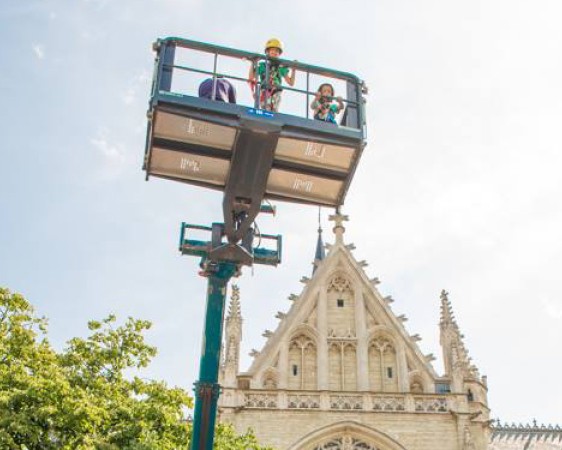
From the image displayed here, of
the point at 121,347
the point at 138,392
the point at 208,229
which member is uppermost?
the point at 121,347

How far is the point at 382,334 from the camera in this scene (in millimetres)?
23953

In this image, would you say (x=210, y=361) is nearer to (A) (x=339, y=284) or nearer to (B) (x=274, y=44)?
(B) (x=274, y=44)

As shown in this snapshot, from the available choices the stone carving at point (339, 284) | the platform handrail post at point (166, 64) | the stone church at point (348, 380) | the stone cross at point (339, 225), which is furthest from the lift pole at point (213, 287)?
the stone cross at point (339, 225)

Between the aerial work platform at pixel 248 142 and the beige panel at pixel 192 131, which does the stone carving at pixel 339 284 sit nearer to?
the aerial work platform at pixel 248 142

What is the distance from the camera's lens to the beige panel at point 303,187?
6.60 m

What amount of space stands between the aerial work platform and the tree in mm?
7951

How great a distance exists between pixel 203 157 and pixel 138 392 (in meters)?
10.6

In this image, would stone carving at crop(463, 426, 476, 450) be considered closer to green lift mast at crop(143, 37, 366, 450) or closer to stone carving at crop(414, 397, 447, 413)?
stone carving at crop(414, 397, 447, 413)

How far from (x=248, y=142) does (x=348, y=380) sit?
17975mm

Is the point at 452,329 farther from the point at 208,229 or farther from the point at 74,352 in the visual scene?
the point at 208,229

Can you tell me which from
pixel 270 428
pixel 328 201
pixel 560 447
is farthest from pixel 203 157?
pixel 560 447

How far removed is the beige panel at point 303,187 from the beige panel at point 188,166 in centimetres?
48

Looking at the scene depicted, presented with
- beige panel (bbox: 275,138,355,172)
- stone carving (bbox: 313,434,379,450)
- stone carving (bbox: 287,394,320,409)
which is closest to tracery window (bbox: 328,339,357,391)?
stone carving (bbox: 287,394,320,409)

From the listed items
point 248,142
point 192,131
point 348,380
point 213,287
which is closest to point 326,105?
point 248,142
